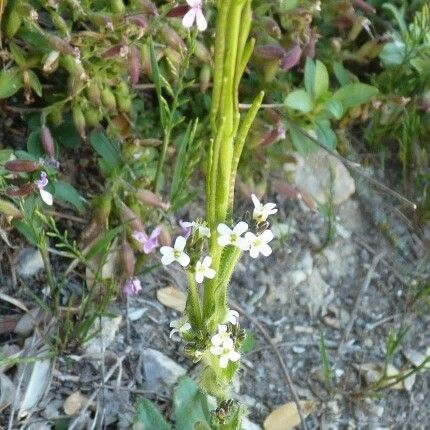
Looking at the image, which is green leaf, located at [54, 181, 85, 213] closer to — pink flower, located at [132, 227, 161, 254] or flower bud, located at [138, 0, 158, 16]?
pink flower, located at [132, 227, 161, 254]

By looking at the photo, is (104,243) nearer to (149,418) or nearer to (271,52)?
(149,418)

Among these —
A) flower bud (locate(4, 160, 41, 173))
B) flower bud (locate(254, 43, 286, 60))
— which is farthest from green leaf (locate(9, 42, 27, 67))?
flower bud (locate(254, 43, 286, 60))

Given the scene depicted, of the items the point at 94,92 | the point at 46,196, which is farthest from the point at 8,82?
the point at 46,196

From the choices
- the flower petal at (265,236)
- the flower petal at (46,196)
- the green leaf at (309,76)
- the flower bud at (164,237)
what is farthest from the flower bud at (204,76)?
the flower petal at (265,236)

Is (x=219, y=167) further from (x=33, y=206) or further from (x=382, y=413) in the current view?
(x=382, y=413)

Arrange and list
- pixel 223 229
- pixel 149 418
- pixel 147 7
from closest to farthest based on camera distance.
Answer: pixel 223 229 < pixel 149 418 < pixel 147 7

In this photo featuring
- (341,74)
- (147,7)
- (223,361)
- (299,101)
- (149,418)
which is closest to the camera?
(223,361)

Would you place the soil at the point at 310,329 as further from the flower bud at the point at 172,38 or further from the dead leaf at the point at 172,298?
the flower bud at the point at 172,38
